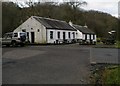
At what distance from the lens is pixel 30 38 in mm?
47438

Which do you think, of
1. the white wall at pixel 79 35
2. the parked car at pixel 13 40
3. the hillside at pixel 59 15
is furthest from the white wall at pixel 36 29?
the white wall at pixel 79 35

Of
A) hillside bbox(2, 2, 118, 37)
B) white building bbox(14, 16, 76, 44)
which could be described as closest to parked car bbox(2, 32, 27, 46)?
white building bbox(14, 16, 76, 44)

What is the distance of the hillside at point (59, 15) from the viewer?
50969mm

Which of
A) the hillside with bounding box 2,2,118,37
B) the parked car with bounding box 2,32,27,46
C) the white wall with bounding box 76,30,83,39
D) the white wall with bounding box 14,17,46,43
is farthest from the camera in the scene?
the white wall with bounding box 76,30,83,39

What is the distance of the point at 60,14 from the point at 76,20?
8.88 meters

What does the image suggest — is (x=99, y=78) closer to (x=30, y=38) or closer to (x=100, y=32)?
(x=30, y=38)

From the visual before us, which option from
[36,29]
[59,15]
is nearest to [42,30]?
[36,29]

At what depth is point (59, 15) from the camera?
70.1m

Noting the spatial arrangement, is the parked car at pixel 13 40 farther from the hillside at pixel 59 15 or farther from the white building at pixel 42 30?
the hillside at pixel 59 15

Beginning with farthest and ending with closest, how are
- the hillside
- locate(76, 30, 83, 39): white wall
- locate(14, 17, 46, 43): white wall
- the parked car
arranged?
locate(76, 30, 83, 39): white wall → the hillside → locate(14, 17, 46, 43): white wall → the parked car

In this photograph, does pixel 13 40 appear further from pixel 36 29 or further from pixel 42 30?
pixel 36 29

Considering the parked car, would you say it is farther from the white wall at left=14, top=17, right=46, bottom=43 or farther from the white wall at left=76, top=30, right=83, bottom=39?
the white wall at left=76, top=30, right=83, bottom=39

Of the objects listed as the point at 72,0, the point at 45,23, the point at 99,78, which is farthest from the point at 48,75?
the point at 72,0

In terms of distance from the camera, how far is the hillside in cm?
5097
